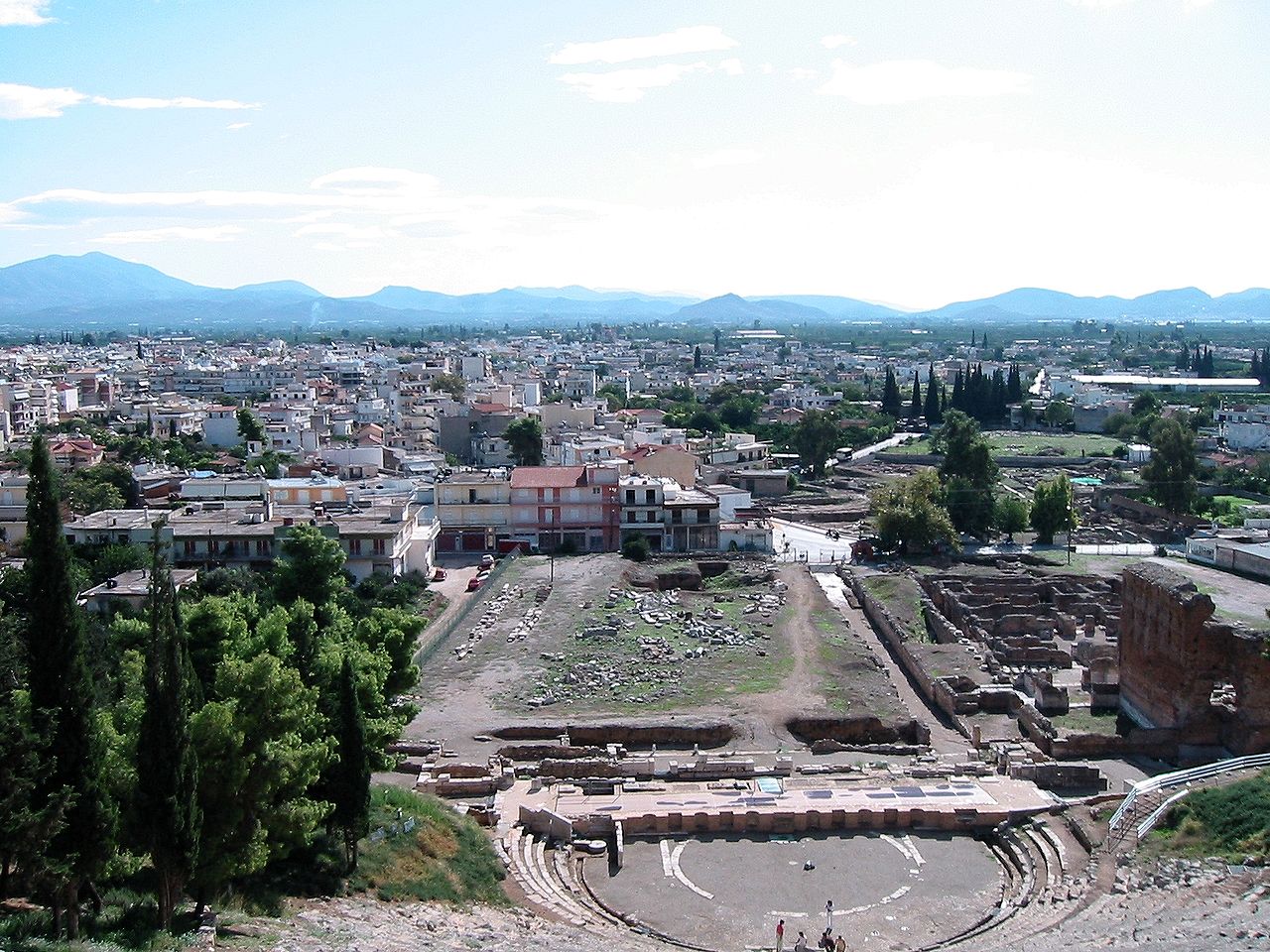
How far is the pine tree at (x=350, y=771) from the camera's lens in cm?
1847

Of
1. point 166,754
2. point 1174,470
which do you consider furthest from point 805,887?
point 1174,470

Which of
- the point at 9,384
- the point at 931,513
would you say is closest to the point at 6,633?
the point at 931,513

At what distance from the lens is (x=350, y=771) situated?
1844cm

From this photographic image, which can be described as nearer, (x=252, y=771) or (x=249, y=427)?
(x=252, y=771)

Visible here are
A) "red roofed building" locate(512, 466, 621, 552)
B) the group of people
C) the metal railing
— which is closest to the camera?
the group of people

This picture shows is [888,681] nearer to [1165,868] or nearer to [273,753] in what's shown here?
[1165,868]

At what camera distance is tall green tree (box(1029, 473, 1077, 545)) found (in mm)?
56688

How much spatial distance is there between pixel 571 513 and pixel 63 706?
40148mm

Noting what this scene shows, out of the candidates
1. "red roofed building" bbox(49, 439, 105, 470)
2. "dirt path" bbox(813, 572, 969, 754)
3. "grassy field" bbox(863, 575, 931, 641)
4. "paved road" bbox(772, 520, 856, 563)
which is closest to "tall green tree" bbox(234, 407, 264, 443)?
"red roofed building" bbox(49, 439, 105, 470)

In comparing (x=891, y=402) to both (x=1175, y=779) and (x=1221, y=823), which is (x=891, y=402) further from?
(x=1221, y=823)

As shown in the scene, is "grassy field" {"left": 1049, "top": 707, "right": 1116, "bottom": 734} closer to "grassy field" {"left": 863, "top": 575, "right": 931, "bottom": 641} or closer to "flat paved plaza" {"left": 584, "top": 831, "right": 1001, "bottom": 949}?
"flat paved plaza" {"left": 584, "top": 831, "right": 1001, "bottom": 949}

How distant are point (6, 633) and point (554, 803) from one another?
12.9 m

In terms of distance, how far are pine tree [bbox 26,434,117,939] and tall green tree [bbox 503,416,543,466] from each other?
2338 inches

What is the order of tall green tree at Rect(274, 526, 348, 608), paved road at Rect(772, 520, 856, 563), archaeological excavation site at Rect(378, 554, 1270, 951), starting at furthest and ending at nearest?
paved road at Rect(772, 520, 856, 563)
tall green tree at Rect(274, 526, 348, 608)
archaeological excavation site at Rect(378, 554, 1270, 951)
